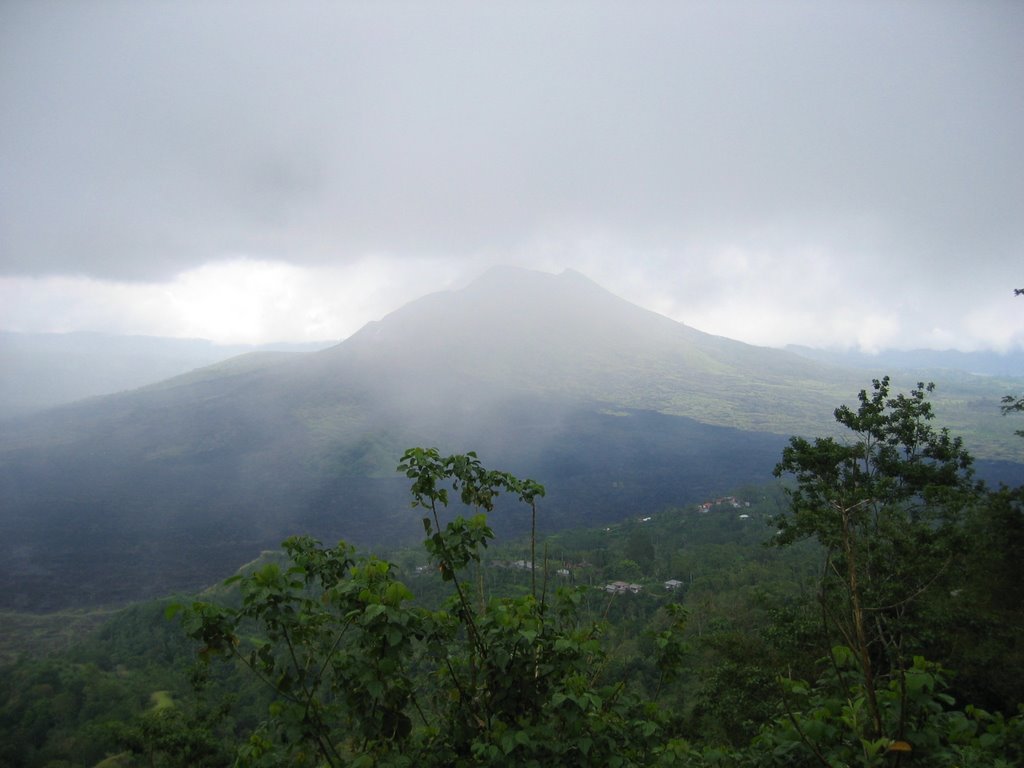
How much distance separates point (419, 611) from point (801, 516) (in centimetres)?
1019

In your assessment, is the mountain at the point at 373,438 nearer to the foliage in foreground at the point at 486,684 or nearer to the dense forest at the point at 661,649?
the dense forest at the point at 661,649

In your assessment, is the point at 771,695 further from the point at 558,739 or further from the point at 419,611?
the point at 419,611

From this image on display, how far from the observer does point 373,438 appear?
438 ft

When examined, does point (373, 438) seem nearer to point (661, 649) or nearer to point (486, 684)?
point (661, 649)

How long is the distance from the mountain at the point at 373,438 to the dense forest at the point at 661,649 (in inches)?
2956

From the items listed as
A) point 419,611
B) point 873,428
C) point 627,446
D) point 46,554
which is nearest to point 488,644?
point 419,611

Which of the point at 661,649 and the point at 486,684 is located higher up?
the point at 486,684

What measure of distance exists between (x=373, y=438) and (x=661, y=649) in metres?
135

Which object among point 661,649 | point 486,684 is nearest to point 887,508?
point 661,649

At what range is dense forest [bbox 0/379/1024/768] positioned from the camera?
232 centimetres

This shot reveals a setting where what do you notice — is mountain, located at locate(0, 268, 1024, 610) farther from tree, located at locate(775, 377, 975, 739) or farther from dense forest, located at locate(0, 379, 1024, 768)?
dense forest, located at locate(0, 379, 1024, 768)

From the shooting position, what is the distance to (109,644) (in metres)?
48.6

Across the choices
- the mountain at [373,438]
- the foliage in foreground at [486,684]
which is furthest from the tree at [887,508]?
the mountain at [373,438]

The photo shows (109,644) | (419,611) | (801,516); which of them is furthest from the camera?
(109,644)
